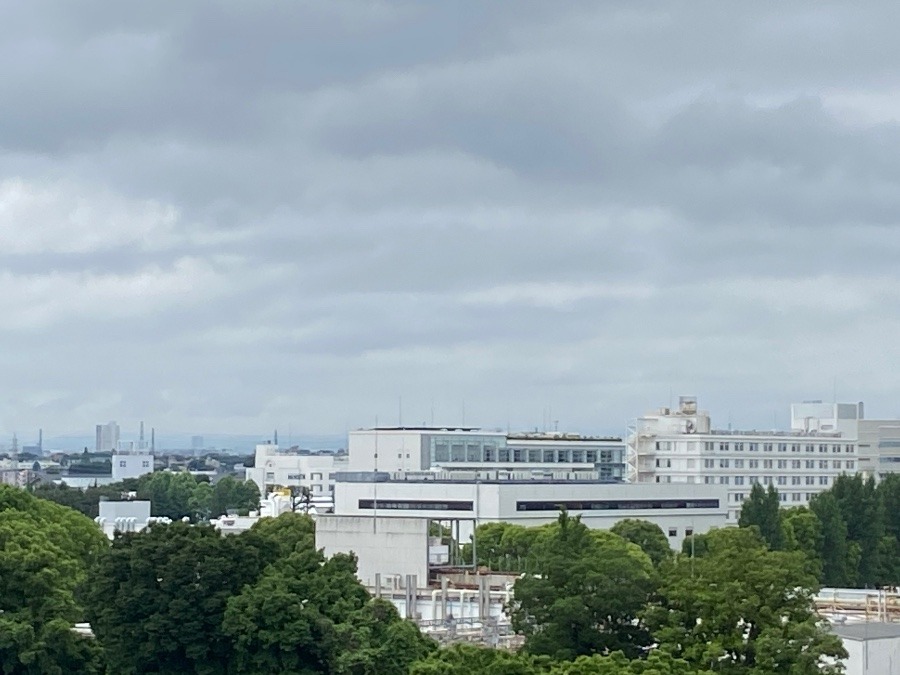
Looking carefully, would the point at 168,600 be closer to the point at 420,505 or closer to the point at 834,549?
the point at 834,549

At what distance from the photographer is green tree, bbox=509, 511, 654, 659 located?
4641cm

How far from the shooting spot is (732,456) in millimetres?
148250

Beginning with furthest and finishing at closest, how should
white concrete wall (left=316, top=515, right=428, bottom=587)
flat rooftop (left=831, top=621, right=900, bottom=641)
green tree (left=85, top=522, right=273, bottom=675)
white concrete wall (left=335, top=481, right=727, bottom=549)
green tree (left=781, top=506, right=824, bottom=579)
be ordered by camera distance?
white concrete wall (left=335, top=481, right=727, bottom=549) < green tree (left=781, top=506, right=824, bottom=579) < white concrete wall (left=316, top=515, right=428, bottom=587) < flat rooftop (left=831, top=621, right=900, bottom=641) < green tree (left=85, top=522, right=273, bottom=675)

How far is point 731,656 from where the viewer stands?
43812mm

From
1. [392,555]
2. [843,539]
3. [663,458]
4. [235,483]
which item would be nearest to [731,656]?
[392,555]

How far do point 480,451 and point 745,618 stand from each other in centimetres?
10969

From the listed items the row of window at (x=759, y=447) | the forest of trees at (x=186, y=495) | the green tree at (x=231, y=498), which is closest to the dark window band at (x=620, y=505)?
the row of window at (x=759, y=447)

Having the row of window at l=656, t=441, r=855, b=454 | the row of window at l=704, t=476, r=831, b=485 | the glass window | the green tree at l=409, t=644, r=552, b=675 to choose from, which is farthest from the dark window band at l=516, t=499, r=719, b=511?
the green tree at l=409, t=644, r=552, b=675

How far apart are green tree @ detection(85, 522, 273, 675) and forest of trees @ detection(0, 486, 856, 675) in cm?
4

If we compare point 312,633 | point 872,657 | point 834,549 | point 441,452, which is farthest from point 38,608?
point 441,452

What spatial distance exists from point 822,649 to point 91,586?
20179 mm

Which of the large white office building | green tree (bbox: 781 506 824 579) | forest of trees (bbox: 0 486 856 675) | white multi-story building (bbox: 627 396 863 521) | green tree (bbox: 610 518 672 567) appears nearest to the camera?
forest of trees (bbox: 0 486 856 675)

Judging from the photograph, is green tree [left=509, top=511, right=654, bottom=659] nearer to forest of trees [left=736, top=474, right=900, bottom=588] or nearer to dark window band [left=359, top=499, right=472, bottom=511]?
forest of trees [left=736, top=474, right=900, bottom=588]

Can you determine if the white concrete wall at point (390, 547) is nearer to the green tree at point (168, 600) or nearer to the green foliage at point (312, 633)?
the green tree at point (168, 600)
